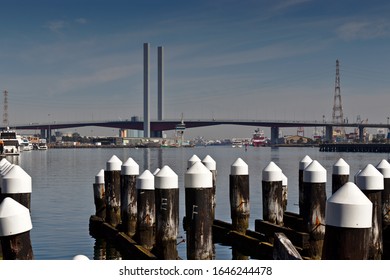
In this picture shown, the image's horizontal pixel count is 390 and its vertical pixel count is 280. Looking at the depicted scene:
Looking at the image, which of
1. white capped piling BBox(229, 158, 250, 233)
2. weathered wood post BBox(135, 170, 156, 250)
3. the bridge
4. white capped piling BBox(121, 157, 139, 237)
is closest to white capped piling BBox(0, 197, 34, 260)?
weathered wood post BBox(135, 170, 156, 250)

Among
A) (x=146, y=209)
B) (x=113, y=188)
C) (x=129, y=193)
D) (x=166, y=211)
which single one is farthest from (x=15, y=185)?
(x=113, y=188)

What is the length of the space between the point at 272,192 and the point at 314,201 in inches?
94.2

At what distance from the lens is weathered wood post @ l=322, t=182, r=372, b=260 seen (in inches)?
224

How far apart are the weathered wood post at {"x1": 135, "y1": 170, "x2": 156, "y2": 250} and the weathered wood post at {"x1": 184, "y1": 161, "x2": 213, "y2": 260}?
2.70m

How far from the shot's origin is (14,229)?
20.5ft

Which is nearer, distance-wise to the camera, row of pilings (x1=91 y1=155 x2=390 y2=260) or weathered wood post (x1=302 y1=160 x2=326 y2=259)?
row of pilings (x1=91 y1=155 x2=390 y2=260)

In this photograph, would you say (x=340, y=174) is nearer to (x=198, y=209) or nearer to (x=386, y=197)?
(x=386, y=197)

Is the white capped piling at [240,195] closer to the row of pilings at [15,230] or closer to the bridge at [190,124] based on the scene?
the row of pilings at [15,230]

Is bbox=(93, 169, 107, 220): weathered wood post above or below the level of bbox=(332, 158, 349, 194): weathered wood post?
below

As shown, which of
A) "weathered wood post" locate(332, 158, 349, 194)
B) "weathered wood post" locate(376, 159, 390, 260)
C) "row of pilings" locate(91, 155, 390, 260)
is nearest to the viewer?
"row of pilings" locate(91, 155, 390, 260)

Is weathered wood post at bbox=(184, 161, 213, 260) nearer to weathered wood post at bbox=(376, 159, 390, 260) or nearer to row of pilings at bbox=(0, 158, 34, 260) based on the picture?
row of pilings at bbox=(0, 158, 34, 260)
